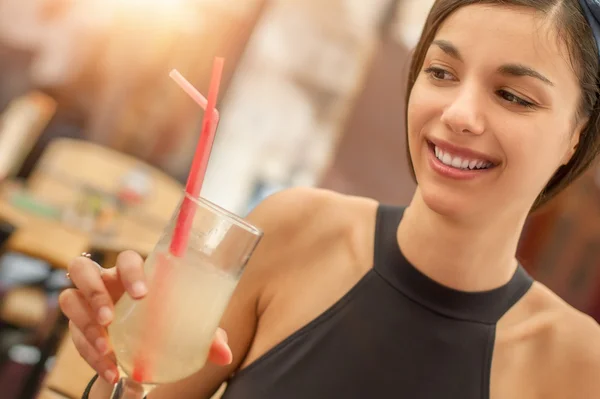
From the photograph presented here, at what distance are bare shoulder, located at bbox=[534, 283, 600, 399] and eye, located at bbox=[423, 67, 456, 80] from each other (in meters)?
0.57

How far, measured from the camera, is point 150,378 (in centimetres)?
89

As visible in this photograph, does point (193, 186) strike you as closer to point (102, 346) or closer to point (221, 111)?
point (102, 346)

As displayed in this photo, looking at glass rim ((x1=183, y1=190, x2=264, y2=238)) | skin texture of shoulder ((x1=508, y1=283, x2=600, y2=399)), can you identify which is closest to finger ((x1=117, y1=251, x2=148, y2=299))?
glass rim ((x1=183, y1=190, x2=264, y2=238))

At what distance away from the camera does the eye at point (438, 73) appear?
1.25 m

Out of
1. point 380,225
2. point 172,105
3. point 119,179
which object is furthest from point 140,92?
point 380,225

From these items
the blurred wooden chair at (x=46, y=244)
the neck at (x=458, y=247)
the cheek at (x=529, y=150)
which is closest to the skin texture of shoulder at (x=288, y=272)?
the neck at (x=458, y=247)

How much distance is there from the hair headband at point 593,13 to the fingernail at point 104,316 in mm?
1006

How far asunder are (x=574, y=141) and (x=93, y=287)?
38.5 inches

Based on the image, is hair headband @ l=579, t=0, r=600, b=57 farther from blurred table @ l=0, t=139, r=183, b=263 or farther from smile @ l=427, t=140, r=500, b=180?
blurred table @ l=0, t=139, r=183, b=263

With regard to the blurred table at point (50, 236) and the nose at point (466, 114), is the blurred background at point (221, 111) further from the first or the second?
the nose at point (466, 114)

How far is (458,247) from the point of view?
135cm

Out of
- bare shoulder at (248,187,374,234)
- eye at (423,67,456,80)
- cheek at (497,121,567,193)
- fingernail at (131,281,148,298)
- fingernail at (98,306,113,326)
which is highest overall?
eye at (423,67,456,80)

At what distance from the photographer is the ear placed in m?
1.32

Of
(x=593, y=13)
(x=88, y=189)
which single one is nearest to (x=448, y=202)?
(x=593, y=13)
